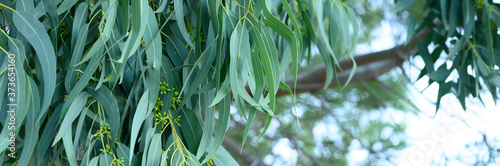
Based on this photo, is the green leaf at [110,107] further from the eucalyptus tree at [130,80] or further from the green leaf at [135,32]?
the green leaf at [135,32]

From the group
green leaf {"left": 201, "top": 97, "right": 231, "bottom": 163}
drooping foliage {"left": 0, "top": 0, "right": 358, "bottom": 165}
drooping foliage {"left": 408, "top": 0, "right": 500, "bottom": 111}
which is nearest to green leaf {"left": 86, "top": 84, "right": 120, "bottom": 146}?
drooping foliage {"left": 0, "top": 0, "right": 358, "bottom": 165}

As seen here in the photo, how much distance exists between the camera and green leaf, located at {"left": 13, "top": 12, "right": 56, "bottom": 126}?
0.55 metres

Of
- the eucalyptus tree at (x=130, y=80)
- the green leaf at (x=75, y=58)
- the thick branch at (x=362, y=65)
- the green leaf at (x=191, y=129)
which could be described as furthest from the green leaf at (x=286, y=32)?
the thick branch at (x=362, y=65)

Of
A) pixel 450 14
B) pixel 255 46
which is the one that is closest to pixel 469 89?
pixel 450 14

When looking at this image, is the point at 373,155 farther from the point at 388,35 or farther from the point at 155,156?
the point at 155,156

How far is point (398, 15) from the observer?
205cm

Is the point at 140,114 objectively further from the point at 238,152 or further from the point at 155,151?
the point at 238,152

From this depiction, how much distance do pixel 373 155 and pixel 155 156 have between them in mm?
1783

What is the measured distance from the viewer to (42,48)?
558 millimetres

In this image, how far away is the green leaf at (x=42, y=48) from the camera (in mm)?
545

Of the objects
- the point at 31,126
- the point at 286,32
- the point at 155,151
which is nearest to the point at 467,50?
the point at 286,32

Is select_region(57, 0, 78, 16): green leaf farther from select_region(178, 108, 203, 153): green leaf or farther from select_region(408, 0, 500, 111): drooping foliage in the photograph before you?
select_region(408, 0, 500, 111): drooping foliage

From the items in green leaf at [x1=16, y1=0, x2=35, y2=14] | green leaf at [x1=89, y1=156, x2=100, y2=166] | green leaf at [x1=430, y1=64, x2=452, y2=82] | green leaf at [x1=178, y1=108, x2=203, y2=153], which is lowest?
green leaf at [x1=430, y1=64, x2=452, y2=82]

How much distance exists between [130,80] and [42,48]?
0.13 m
